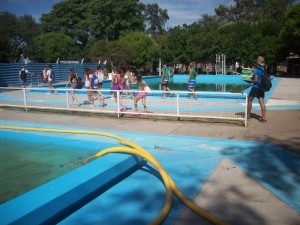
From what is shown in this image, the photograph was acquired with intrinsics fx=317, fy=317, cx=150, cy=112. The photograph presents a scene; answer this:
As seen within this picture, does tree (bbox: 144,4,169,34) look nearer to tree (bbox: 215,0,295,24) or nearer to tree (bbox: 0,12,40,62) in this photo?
tree (bbox: 215,0,295,24)

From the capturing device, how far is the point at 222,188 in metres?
5.31

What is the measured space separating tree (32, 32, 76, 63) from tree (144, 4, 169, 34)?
146 ft

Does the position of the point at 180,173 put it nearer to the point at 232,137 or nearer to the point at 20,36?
the point at 232,137

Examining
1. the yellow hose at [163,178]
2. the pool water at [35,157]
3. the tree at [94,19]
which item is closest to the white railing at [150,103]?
the pool water at [35,157]

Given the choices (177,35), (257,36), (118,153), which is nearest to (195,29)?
(177,35)

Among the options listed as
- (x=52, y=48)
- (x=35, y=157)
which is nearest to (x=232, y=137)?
(x=35, y=157)

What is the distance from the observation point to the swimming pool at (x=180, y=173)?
4539 mm

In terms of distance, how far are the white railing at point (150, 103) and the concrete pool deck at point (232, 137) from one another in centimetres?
34

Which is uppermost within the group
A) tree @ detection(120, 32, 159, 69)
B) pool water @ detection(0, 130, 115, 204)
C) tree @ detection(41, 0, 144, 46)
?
tree @ detection(41, 0, 144, 46)

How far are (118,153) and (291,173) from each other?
331 centimetres

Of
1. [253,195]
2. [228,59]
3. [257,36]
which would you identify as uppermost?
[257,36]

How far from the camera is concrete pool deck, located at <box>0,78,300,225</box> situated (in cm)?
440

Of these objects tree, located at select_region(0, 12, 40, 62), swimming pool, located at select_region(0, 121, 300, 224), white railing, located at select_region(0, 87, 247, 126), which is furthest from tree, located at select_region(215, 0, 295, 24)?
swimming pool, located at select_region(0, 121, 300, 224)

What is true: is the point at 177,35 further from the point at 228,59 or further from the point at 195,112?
the point at 195,112
